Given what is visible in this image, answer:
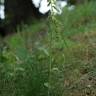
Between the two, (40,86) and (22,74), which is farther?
(22,74)

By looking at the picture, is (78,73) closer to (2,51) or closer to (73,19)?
(2,51)

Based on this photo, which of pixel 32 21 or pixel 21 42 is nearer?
pixel 21 42

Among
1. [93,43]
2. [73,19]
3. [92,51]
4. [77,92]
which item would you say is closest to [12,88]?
[77,92]

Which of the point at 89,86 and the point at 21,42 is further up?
the point at 21,42

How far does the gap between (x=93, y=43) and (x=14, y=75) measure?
1629 millimetres

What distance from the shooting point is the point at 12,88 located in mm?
3725

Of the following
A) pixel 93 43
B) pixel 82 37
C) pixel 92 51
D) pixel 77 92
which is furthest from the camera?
pixel 82 37

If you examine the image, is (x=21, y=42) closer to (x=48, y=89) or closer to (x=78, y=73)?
(x=78, y=73)

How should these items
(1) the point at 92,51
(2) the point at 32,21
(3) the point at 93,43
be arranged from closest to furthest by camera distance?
(1) the point at 92,51 < (3) the point at 93,43 < (2) the point at 32,21

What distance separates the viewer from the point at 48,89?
3.54 meters

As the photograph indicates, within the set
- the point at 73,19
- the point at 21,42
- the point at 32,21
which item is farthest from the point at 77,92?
the point at 32,21

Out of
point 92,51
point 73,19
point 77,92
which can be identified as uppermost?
point 73,19

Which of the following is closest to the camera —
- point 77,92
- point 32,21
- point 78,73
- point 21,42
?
point 77,92

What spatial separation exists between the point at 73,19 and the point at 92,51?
9.09 feet
